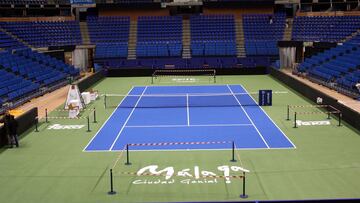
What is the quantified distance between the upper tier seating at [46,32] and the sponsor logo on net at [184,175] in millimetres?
31012

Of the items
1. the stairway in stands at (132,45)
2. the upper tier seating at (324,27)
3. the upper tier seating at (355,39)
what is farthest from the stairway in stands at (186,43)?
the upper tier seating at (355,39)

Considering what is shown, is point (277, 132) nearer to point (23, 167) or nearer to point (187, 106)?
point (187, 106)

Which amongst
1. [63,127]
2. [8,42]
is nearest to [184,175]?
[63,127]

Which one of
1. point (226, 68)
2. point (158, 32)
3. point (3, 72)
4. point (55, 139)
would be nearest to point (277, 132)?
point (55, 139)

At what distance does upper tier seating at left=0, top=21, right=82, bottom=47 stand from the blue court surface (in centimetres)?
1605

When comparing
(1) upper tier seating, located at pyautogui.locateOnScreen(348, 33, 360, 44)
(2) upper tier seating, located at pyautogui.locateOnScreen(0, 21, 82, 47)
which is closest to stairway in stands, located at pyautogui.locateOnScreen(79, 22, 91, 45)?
(2) upper tier seating, located at pyautogui.locateOnScreen(0, 21, 82, 47)

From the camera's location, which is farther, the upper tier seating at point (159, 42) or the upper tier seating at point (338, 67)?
the upper tier seating at point (159, 42)

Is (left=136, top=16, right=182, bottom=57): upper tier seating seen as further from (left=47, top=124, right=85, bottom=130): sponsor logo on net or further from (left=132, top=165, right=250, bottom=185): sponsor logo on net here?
(left=132, top=165, right=250, bottom=185): sponsor logo on net

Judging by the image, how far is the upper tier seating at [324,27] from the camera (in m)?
41.8

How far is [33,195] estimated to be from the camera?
13.0 m

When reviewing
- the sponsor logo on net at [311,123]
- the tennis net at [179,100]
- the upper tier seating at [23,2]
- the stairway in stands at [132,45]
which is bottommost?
the sponsor logo on net at [311,123]

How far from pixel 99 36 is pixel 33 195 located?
123 ft

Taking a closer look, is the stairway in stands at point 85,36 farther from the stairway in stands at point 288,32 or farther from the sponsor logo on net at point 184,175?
the sponsor logo on net at point 184,175

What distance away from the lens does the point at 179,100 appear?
29016 millimetres
